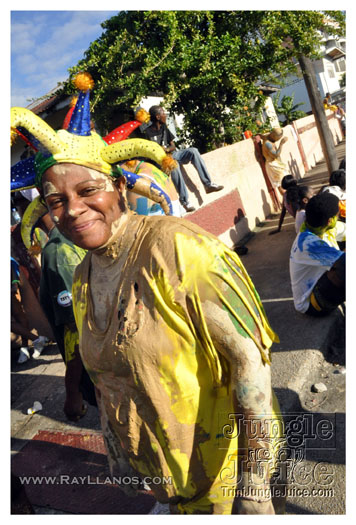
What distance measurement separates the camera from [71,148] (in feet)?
5.26

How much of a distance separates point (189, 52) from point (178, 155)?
2838 millimetres

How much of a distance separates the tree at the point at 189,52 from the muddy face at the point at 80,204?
736 cm

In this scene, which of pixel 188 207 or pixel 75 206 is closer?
pixel 75 206

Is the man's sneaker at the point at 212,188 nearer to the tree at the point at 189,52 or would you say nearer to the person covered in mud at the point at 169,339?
the tree at the point at 189,52

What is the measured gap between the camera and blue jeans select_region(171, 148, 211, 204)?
6918mm

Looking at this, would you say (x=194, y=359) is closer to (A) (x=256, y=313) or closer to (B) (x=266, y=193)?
(A) (x=256, y=313)

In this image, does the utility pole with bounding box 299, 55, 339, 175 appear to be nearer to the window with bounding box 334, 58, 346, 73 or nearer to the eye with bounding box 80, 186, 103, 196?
the eye with bounding box 80, 186, 103, 196

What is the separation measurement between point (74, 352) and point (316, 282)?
241cm

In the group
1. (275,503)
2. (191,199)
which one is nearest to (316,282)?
(275,503)

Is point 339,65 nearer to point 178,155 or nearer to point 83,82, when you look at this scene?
point 178,155

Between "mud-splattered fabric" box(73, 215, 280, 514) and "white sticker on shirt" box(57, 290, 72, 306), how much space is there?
4.57ft

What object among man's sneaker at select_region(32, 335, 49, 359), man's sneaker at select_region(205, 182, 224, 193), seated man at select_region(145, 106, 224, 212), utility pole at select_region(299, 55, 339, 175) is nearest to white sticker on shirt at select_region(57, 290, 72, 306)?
man's sneaker at select_region(32, 335, 49, 359)

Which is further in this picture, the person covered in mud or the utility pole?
the utility pole

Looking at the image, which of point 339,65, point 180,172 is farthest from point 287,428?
point 339,65
